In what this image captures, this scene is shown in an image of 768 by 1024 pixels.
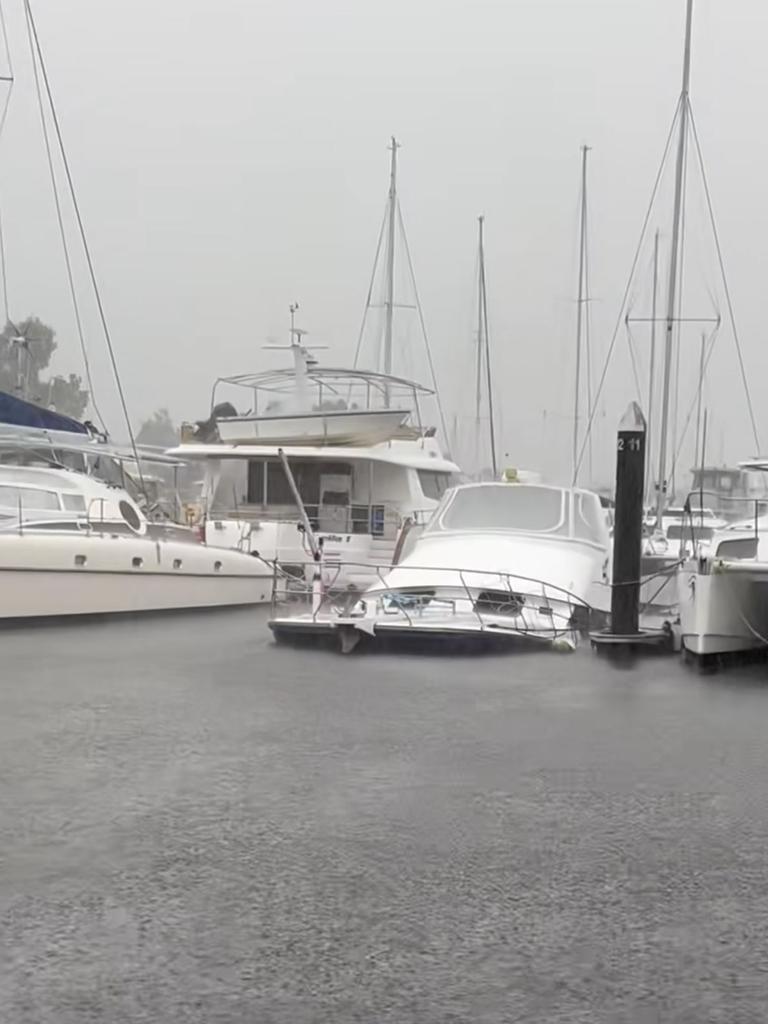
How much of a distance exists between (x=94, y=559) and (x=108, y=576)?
13.2 inches

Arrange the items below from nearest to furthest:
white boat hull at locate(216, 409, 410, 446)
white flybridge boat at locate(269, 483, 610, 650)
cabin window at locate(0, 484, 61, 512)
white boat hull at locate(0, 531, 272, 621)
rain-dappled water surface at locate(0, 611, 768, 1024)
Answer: rain-dappled water surface at locate(0, 611, 768, 1024)
white flybridge boat at locate(269, 483, 610, 650)
white boat hull at locate(0, 531, 272, 621)
cabin window at locate(0, 484, 61, 512)
white boat hull at locate(216, 409, 410, 446)

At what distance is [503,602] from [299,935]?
984cm

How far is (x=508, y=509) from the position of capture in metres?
17.7

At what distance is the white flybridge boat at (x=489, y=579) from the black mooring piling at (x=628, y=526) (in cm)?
52

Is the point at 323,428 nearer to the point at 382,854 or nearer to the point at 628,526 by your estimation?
the point at 628,526

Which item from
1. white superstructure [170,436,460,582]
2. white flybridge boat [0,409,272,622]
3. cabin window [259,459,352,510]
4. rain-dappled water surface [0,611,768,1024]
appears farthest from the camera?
cabin window [259,459,352,510]

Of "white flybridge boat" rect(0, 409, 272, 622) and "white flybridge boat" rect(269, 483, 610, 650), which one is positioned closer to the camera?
"white flybridge boat" rect(269, 483, 610, 650)

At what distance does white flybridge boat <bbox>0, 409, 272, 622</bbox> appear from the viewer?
55.1 feet

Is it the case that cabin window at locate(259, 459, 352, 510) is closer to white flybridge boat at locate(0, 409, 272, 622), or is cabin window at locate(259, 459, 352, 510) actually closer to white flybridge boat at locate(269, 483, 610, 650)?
white flybridge boat at locate(0, 409, 272, 622)

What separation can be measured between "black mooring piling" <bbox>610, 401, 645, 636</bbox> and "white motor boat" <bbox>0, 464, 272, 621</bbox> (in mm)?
6646

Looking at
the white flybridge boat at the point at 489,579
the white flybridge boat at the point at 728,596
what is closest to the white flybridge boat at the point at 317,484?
the white flybridge boat at the point at 489,579

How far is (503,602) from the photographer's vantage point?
1509 cm

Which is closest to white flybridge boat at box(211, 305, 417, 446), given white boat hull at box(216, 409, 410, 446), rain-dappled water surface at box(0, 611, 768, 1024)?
white boat hull at box(216, 409, 410, 446)

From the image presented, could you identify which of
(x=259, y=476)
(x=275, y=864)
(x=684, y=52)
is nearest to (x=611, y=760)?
(x=275, y=864)
